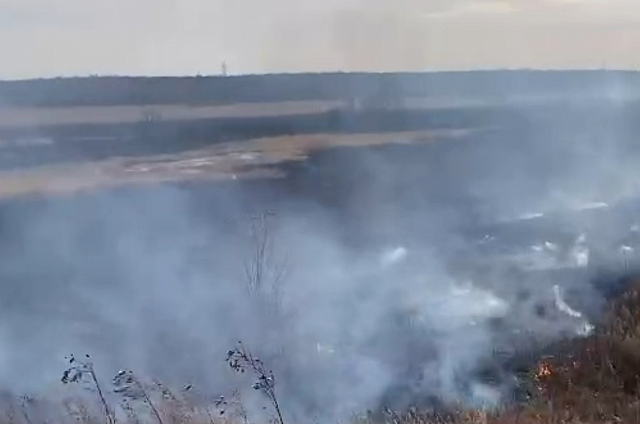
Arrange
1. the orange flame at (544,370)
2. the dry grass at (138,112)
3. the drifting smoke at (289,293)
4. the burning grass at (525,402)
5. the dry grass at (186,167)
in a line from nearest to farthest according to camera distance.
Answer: the burning grass at (525,402), the orange flame at (544,370), the drifting smoke at (289,293), the dry grass at (186,167), the dry grass at (138,112)

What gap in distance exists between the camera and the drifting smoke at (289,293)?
9.59 m

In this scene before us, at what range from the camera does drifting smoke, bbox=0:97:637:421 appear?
9.59 metres

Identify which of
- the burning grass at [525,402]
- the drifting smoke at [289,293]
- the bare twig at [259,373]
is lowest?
the drifting smoke at [289,293]

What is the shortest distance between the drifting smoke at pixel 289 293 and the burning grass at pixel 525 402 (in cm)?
61

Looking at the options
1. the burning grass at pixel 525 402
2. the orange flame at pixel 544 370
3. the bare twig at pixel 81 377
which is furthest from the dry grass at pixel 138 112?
the bare twig at pixel 81 377

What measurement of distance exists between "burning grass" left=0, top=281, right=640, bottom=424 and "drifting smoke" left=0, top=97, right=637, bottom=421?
1.99ft

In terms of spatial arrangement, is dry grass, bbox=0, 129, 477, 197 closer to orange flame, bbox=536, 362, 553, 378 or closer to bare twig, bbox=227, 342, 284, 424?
orange flame, bbox=536, 362, 553, 378

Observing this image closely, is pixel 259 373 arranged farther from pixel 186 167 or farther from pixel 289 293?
pixel 186 167

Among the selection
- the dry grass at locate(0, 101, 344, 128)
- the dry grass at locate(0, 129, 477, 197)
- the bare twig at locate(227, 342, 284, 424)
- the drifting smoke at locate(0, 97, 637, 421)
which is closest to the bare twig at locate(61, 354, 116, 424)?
the bare twig at locate(227, 342, 284, 424)

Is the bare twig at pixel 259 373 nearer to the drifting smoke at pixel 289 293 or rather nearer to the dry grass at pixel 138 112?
the drifting smoke at pixel 289 293

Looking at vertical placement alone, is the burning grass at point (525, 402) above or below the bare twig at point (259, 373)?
below

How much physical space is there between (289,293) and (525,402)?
18.1 feet

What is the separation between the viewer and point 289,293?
12719 millimetres

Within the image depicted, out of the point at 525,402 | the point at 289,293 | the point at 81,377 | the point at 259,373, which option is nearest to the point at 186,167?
the point at 289,293
